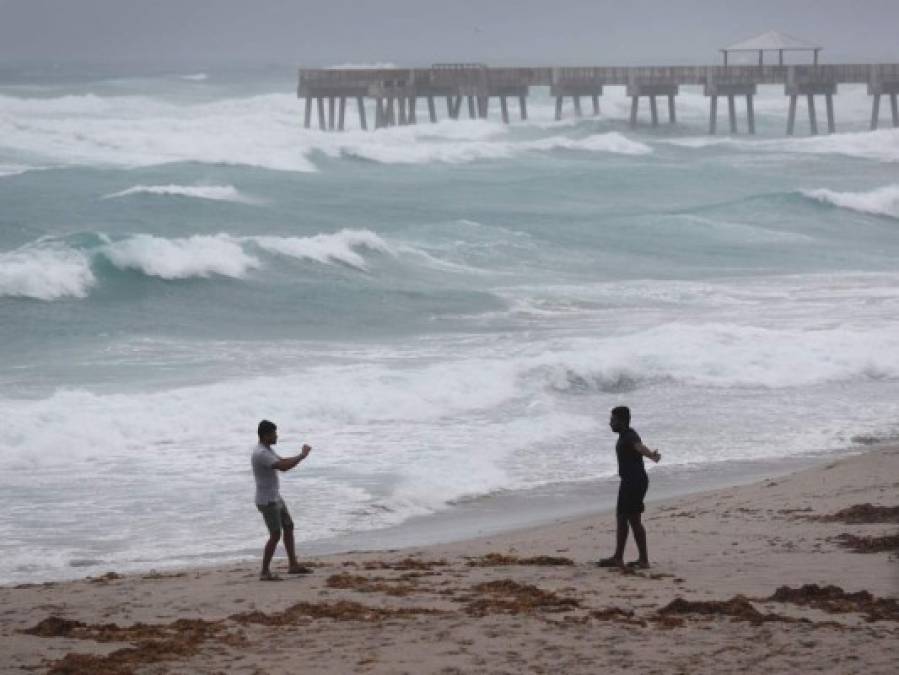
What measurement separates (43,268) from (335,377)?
32.1ft

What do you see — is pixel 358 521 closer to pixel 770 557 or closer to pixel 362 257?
pixel 770 557

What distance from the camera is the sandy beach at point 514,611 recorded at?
26.4ft

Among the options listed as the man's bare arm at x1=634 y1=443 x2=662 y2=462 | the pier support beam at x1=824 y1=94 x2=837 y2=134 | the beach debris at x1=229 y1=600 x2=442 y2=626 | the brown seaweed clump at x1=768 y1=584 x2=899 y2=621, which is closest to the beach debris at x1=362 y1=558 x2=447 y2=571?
the beach debris at x1=229 y1=600 x2=442 y2=626

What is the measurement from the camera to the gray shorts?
10.5 metres

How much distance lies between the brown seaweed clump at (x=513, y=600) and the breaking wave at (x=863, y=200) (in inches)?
1430

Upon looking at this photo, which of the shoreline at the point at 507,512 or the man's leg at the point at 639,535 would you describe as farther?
the shoreline at the point at 507,512

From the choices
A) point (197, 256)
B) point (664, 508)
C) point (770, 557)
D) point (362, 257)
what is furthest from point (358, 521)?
point (362, 257)

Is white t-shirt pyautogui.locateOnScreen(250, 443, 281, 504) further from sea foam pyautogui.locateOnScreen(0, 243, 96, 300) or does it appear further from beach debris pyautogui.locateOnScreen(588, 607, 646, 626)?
sea foam pyautogui.locateOnScreen(0, 243, 96, 300)

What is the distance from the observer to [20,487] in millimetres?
14680

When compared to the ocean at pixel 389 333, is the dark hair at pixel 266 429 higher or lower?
higher

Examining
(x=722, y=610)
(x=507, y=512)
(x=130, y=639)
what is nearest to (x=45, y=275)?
(x=507, y=512)

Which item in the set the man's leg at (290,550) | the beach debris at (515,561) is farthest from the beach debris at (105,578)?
the beach debris at (515,561)

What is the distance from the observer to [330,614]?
908 centimetres

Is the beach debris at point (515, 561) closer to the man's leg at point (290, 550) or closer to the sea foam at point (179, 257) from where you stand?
the man's leg at point (290, 550)
